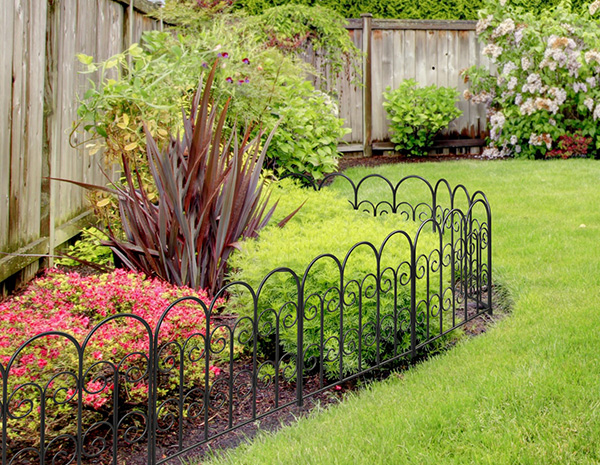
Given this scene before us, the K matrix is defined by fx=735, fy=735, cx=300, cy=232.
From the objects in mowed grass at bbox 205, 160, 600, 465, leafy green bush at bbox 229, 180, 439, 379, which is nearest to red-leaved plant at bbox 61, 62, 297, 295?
leafy green bush at bbox 229, 180, 439, 379

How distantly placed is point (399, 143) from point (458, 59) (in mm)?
1710

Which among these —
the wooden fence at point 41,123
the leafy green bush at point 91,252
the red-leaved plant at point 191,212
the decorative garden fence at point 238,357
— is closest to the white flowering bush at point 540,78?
the wooden fence at point 41,123

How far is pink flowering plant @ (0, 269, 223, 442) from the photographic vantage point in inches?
101

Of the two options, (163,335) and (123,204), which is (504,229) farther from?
(163,335)

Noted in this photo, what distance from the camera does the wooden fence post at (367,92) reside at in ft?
36.9

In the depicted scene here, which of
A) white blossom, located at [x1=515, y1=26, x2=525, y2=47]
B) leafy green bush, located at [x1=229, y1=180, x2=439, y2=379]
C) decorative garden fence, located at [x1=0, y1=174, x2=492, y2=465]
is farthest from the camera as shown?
white blossom, located at [x1=515, y1=26, x2=525, y2=47]

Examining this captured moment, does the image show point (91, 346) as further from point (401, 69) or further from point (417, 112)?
point (401, 69)

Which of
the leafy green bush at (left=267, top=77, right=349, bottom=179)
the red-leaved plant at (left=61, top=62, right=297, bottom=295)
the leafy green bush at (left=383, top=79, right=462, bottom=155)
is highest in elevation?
the leafy green bush at (left=383, top=79, right=462, bottom=155)

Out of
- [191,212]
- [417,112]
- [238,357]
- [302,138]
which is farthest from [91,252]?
[417,112]

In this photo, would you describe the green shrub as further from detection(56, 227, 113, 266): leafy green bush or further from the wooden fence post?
the wooden fence post

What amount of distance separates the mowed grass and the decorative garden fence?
0.73 feet

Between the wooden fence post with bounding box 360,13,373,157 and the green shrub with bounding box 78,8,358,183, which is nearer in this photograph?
the green shrub with bounding box 78,8,358,183

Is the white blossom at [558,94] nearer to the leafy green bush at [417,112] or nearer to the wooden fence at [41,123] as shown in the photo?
the leafy green bush at [417,112]

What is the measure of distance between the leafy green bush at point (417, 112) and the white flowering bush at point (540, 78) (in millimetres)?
457
